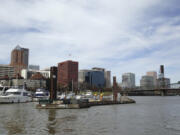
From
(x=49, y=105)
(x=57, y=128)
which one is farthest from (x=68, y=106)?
(x=57, y=128)

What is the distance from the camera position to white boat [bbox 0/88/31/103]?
71.0m

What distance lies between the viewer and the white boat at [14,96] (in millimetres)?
71000

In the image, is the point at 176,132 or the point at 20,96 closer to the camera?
the point at 176,132

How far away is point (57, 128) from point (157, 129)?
12.1m

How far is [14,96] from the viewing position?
74812mm

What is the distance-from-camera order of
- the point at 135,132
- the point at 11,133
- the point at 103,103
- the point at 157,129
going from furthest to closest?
the point at 103,103, the point at 157,129, the point at 135,132, the point at 11,133

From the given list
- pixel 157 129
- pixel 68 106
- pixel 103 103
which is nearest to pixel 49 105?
pixel 68 106

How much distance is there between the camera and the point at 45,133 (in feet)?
75.7

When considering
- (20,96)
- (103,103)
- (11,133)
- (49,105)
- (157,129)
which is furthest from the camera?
(20,96)

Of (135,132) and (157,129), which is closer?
(135,132)

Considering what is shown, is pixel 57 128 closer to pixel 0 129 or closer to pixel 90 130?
pixel 90 130

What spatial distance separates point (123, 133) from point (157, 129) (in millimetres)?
5559

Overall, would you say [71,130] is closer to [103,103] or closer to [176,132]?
[176,132]

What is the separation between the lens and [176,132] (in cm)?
2511
